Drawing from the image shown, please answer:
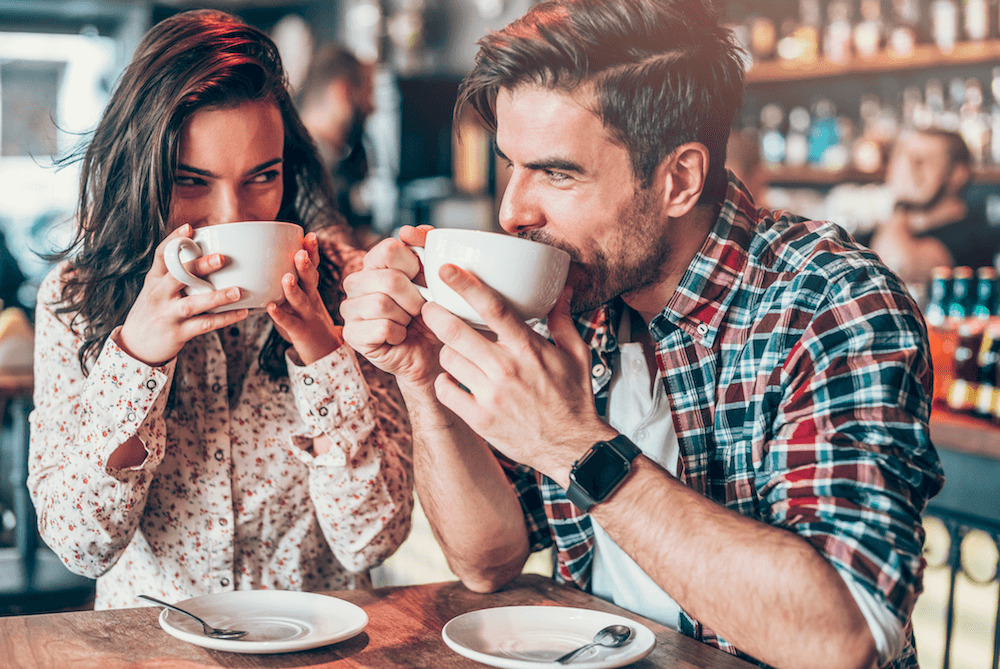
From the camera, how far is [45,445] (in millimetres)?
1303

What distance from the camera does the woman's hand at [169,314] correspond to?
1.10 meters

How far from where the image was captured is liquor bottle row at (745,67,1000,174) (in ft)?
13.6

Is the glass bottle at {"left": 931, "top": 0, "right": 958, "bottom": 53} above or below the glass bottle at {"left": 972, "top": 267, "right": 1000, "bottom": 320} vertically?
Result: above

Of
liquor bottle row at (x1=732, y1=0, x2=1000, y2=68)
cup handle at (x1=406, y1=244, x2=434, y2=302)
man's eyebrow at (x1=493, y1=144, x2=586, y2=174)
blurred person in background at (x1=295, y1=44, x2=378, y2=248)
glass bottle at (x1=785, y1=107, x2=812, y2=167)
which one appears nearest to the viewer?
cup handle at (x1=406, y1=244, x2=434, y2=302)

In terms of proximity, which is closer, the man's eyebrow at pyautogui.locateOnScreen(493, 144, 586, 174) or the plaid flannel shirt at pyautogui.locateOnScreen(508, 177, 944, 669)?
the plaid flannel shirt at pyautogui.locateOnScreen(508, 177, 944, 669)

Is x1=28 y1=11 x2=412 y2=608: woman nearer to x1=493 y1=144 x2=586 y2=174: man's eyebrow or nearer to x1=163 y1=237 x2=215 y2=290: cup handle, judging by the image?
x1=163 y1=237 x2=215 y2=290: cup handle

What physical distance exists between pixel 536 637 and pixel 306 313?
1.68 ft

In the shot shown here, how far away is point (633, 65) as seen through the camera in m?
1.20

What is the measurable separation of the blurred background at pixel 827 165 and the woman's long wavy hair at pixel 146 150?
244 millimetres

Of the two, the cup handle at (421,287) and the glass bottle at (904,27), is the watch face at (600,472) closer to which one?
the cup handle at (421,287)

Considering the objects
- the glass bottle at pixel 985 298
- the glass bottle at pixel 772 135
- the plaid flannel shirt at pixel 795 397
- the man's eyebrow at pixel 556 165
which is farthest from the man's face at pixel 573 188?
the glass bottle at pixel 772 135

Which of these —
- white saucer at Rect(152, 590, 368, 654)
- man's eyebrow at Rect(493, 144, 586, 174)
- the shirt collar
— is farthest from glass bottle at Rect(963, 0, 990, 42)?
white saucer at Rect(152, 590, 368, 654)

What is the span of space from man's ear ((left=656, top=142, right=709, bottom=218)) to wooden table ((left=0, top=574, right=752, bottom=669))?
54cm

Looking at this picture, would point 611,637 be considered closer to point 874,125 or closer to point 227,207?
point 227,207
